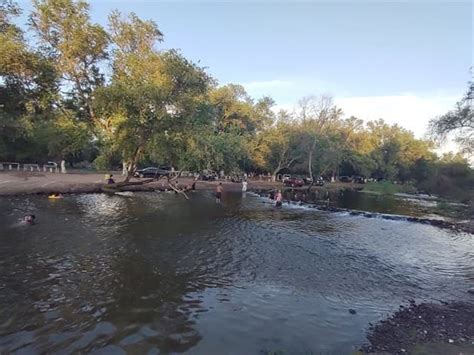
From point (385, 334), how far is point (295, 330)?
235 cm

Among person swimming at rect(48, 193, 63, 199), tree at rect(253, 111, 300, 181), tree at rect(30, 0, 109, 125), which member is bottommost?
person swimming at rect(48, 193, 63, 199)

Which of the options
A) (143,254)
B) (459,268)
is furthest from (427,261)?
(143,254)

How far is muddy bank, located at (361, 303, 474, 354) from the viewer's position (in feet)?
27.6

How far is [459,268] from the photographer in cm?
1769

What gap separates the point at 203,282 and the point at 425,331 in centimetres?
727

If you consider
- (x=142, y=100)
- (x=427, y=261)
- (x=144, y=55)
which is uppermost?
(x=144, y=55)

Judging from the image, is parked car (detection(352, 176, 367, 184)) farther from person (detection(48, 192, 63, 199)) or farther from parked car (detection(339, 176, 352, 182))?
person (detection(48, 192, 63, 199))

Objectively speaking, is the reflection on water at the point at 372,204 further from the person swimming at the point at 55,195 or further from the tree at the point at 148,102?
the person swimming at the point at 55,195

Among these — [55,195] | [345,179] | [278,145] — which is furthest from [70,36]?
[345,179]

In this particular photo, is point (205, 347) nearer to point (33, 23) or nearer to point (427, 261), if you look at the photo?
point (427, 261)

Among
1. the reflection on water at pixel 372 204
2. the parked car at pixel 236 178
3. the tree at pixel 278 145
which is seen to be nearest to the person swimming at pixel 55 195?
the reflection on water at pixel 372 204

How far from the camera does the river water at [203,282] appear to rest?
29.1 feet

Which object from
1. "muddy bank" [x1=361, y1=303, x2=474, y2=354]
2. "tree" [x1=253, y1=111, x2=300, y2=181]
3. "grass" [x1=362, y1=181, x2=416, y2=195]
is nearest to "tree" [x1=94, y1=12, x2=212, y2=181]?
"muddy bank" [x1=361, y1=303, x2=474, y2=354]

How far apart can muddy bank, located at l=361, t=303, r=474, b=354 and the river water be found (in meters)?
0.56
